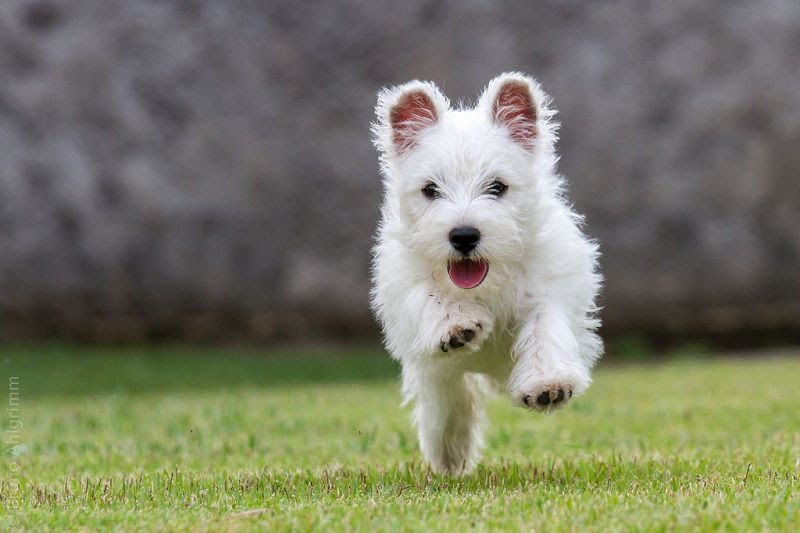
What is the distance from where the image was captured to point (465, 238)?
485cm

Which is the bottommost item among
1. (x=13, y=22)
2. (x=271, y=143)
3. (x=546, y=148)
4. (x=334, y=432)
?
(x=334, y=432)

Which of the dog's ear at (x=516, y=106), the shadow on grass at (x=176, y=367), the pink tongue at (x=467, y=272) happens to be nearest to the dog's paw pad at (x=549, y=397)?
the pink tongue at (x=467, y=272)

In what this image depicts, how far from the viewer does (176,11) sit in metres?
13.7

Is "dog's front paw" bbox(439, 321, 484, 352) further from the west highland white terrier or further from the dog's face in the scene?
the dog's face

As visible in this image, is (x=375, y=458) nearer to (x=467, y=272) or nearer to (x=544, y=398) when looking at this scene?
(x=467, y=272)

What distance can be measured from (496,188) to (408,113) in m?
0.61

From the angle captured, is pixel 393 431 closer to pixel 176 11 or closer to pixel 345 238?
pixel 345 238

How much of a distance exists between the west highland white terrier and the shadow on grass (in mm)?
6286

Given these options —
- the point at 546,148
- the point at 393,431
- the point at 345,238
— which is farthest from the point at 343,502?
the point at 345,238

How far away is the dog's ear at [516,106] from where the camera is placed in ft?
17.3

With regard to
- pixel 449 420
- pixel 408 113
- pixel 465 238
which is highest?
pixel 408 113

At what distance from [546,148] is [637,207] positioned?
28.2ft

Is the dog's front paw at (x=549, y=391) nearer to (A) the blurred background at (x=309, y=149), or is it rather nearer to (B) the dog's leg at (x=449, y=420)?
(B) the dog's leg at (x=449, y=420)

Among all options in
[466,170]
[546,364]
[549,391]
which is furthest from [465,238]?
[549,391]
